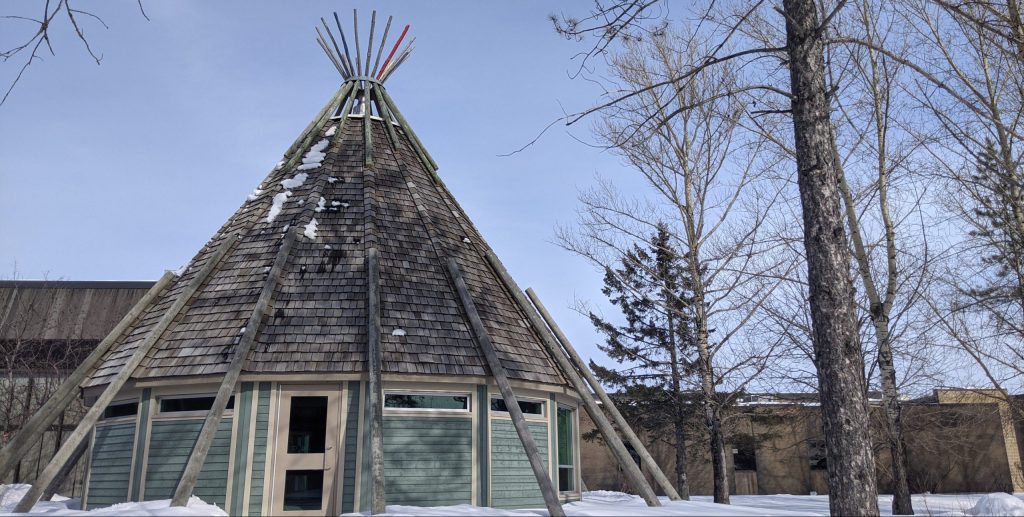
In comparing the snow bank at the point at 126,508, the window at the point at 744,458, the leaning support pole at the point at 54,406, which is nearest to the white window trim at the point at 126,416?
the leaning support pole at the point at 54,406

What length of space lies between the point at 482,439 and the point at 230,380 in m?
3.51

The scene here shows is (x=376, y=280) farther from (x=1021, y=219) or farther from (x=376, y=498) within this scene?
(x=1021, y=219)

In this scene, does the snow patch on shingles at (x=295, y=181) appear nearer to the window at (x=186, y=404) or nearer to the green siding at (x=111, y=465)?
the window at (x=186, y=404)

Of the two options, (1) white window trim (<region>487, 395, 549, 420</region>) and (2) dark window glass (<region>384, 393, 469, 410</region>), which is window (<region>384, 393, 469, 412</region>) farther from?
(1) white window trim (<region>487, 395, 549, 420</region>)

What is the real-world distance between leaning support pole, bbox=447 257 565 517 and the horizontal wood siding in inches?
120

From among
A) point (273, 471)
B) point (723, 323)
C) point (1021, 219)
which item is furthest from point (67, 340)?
point (1021, 219)

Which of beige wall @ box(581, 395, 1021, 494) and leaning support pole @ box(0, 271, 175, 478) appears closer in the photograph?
leaning support pole @ box(0, 271, 175, 478)

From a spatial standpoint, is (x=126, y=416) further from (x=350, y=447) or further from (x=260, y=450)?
(x=350, y=447)

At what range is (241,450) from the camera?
878 centimetres

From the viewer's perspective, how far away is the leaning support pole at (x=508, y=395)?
723 cm

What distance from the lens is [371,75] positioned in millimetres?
14766

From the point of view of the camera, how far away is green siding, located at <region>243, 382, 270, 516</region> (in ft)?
28.4

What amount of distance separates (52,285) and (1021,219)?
24.7 m

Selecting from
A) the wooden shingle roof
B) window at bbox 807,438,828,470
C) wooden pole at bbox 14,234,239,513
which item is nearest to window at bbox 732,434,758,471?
window at bbox 807,438,828,470
